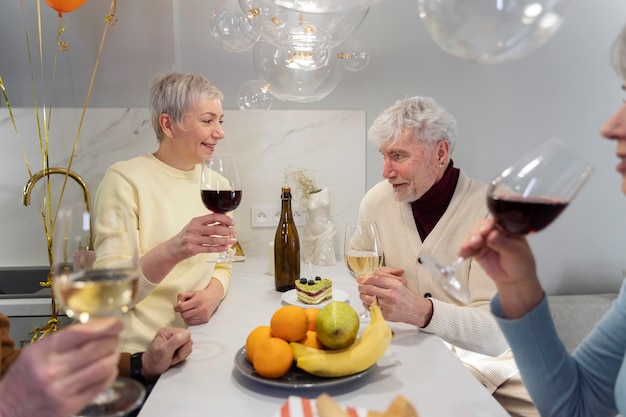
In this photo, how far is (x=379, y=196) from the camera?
2031 millimetres

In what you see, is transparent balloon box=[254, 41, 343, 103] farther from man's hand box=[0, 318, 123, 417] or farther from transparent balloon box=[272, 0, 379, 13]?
man's hand box=[0, 318, 123, 417]

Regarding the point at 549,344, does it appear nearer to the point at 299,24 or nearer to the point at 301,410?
the point at 301,410

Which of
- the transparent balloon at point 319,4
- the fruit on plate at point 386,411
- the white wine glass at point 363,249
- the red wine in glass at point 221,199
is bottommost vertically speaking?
the fruit on plate at point 386,411

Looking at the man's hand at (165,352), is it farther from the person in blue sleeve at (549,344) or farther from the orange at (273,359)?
the person in blue sleeve at (549,344)

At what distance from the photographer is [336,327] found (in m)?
1.03

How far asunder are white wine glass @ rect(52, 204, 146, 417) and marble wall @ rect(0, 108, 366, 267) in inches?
75.1

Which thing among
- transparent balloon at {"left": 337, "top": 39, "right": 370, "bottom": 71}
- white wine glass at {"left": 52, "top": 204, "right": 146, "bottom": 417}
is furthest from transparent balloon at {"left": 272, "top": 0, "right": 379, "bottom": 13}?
transparent balloon at {"left": 337, "top": 39, "right": 370, "bottom": 71}

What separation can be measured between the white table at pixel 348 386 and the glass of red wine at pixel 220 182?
0.34 metres

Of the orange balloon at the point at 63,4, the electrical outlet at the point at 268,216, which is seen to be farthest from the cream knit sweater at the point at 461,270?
the orange balloon at the point at 63,4

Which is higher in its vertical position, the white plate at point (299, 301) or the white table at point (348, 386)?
the white table at point (348, 386)

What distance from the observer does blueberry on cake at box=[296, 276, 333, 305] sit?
61.9 inches

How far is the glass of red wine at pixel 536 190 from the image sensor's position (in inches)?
30.2

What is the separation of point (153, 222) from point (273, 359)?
0.83 meters

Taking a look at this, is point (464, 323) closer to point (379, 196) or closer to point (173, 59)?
point (379, 196)
